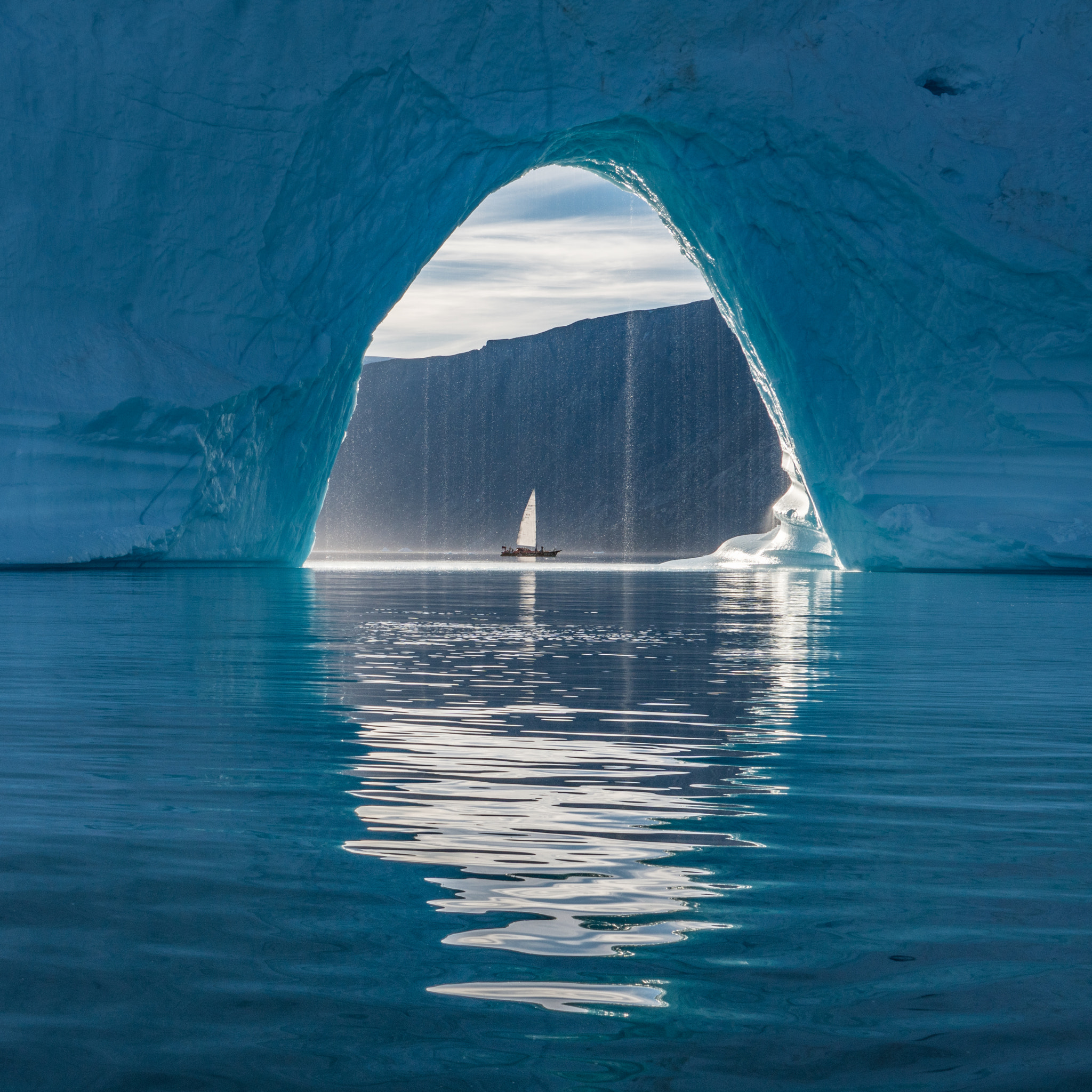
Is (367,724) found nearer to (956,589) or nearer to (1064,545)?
(956,589)

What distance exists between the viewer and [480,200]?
1491 cm

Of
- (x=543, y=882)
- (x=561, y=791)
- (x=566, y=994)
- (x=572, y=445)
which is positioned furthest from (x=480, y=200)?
(x=572, y=445)

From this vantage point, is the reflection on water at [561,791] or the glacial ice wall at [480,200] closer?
the reflection on water at [561,791]

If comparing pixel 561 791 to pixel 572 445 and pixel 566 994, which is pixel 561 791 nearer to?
pixel 566 994

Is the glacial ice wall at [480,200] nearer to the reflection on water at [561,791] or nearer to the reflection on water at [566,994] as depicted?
the reflection on water at [561,791]

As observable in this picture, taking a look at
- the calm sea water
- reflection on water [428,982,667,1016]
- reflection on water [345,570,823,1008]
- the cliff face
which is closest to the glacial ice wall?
reflection on water [345,570,823,1008]

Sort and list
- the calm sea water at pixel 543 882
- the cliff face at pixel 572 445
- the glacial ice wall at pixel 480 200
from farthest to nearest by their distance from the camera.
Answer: the cliff face at pixel 572 445 → the glacial ice wall at pixel 480 200 → the calm sea water at pixel 543 882

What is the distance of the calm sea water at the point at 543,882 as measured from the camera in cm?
123

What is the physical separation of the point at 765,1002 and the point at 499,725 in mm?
2006

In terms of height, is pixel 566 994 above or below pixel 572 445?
below

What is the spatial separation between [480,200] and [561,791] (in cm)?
1334

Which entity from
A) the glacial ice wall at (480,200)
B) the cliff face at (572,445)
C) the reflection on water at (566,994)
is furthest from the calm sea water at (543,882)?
the cliff face at (572,445)

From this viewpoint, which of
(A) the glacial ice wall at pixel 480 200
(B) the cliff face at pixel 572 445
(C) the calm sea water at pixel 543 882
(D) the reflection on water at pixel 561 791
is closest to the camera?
(C) the calm sea water at pixel 543 882

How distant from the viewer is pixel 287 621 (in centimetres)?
706
